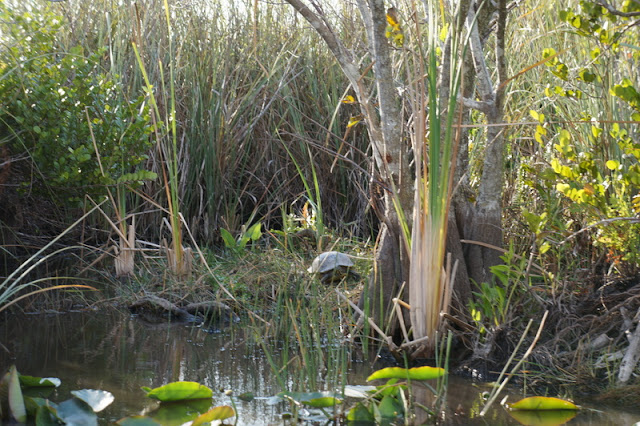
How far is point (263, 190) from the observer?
4.82 meters

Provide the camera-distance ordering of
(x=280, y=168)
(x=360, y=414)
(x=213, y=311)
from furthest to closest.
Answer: (x=280, y=168) < (x=213, y=311) < (x=360, y=414)

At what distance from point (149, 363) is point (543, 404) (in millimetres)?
1317

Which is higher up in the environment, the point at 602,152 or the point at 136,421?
the point at 602,152

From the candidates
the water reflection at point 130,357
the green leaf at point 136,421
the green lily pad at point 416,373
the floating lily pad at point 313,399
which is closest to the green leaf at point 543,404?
the green lily pad at point 416,373

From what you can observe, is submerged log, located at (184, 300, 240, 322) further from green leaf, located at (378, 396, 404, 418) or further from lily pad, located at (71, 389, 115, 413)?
green leaf, located at (378, 396, 404, 418)

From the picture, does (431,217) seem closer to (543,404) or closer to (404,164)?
(404,164)

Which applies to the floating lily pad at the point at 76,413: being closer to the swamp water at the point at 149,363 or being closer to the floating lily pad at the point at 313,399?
the swamp water at the point at 149,363

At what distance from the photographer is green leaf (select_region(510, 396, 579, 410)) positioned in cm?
190

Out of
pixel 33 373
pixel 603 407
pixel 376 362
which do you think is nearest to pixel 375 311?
pixel 376 362

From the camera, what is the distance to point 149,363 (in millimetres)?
2377

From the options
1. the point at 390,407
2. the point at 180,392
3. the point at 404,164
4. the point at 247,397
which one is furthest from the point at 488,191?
the point at 180,392

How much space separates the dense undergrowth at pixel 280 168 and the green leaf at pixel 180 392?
33cm

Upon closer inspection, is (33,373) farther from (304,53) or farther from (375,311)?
(304,53)

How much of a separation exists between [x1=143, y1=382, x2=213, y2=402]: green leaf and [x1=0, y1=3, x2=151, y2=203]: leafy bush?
1.44 m
